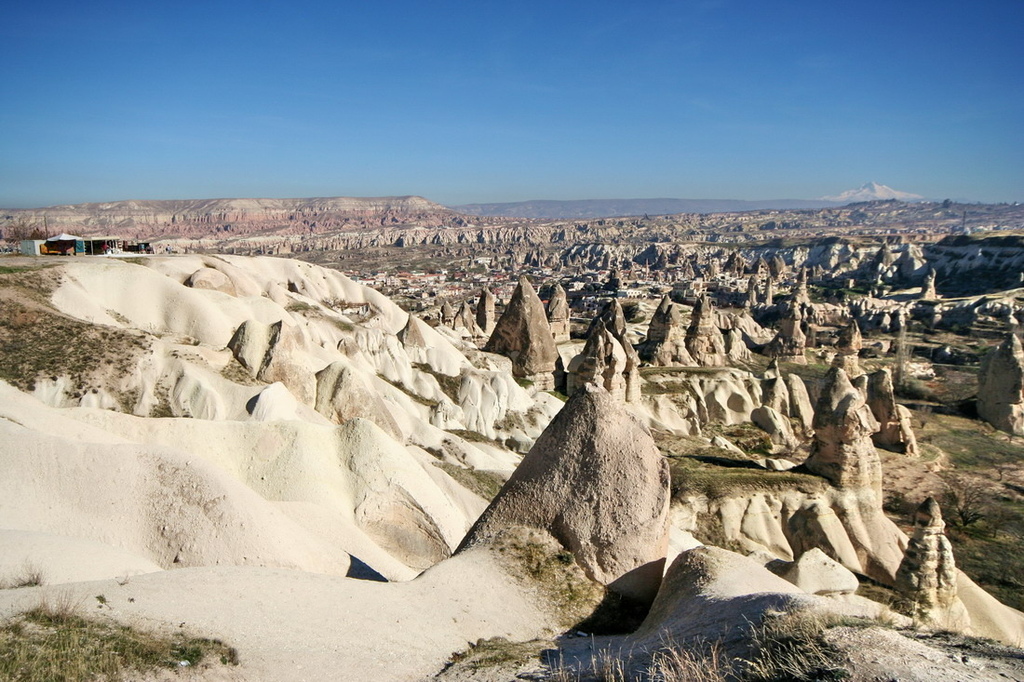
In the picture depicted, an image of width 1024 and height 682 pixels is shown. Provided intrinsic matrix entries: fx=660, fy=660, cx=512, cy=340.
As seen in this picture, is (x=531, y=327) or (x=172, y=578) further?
(x=531, y=327)

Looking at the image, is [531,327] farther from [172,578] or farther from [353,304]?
[172,578]

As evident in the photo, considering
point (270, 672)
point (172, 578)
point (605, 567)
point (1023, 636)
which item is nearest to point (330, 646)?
point (270, 672)

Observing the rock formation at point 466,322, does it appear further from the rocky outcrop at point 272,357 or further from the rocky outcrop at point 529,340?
the rocky outcrop at point 272,357

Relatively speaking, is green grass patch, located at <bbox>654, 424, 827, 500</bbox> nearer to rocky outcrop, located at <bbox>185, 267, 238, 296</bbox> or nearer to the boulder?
the boulder

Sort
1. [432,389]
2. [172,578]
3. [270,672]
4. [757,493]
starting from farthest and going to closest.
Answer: [432,389] < [757,493] < [172,578] < [270,672]

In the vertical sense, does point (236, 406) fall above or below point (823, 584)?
above

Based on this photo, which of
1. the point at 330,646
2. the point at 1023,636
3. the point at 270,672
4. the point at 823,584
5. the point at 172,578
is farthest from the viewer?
the point at 1023,636

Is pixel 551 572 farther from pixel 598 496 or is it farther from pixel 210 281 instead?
pixel 210 281
